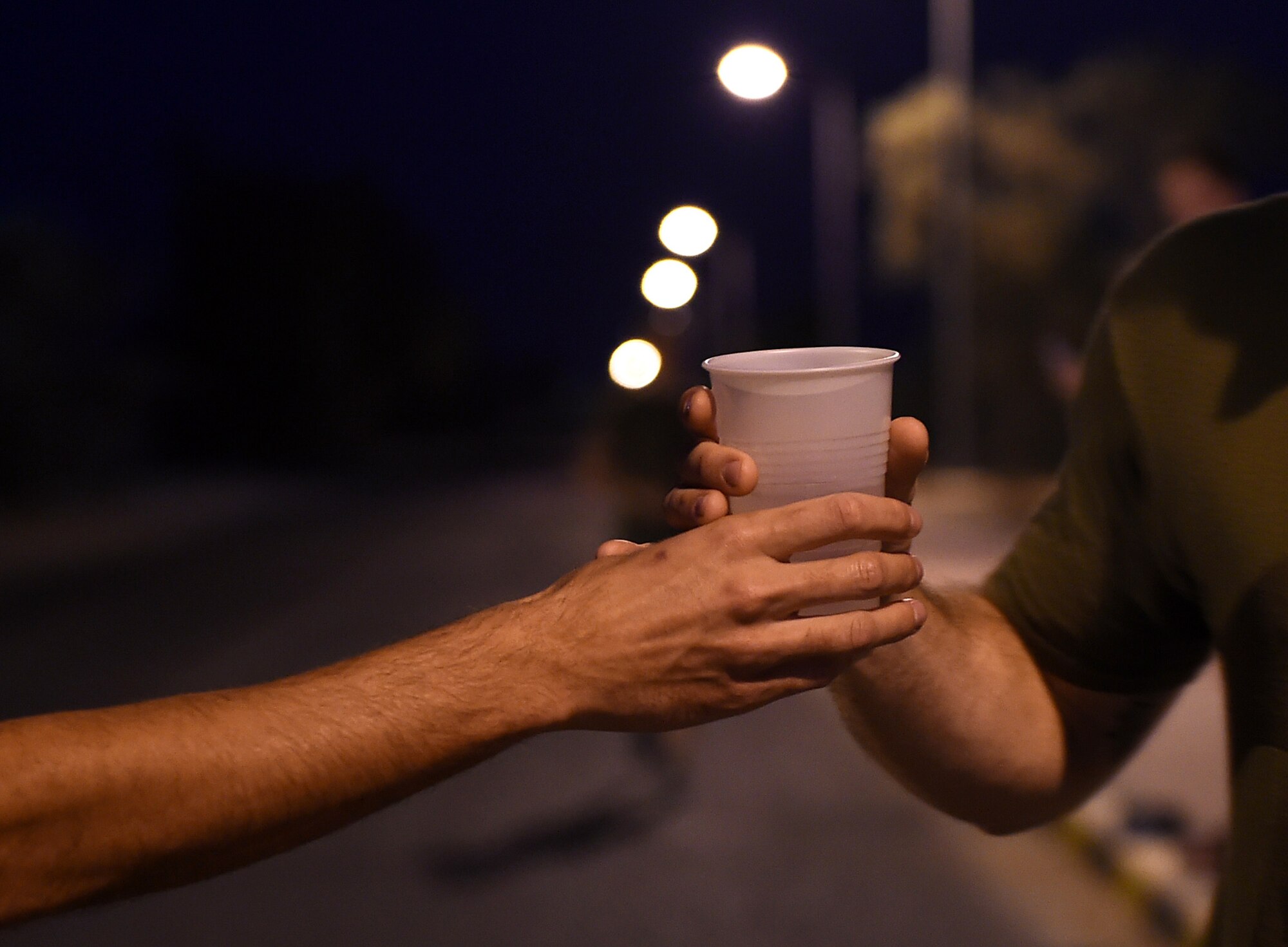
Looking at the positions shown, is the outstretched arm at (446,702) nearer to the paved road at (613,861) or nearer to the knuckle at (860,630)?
the knuckle at (860,630)

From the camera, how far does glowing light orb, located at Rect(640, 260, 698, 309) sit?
33.0 ft

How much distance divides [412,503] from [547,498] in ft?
10.3

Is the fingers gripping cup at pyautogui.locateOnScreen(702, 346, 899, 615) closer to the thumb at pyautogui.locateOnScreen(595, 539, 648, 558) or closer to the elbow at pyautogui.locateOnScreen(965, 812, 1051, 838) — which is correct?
the thumb at pyautogui.locateOnScreen(595, 539, 648, 558)

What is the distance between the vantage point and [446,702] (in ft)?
4.84

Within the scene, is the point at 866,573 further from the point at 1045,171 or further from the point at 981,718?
the point at 1045,171

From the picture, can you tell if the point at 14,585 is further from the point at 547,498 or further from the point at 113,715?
the point at 113,715

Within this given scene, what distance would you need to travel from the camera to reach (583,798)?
22.4 ft

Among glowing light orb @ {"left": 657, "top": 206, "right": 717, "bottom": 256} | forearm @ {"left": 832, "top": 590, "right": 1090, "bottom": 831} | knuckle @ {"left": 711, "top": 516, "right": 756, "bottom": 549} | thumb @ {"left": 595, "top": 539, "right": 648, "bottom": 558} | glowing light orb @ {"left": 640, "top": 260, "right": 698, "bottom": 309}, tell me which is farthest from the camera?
glowing light orb @ {"left": 640, "top": 260, "right": 698, "bottom": 309}

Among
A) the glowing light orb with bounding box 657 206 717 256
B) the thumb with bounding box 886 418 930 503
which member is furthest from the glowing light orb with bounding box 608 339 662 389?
the thumb with bounding box 886 418 930 503

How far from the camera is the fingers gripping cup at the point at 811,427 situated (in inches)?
56.8

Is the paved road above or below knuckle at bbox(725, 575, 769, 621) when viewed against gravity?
below

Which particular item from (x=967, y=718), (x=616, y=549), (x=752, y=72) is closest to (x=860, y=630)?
(x=616, y=549)

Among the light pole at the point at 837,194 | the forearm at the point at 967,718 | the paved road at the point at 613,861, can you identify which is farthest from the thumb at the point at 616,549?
the light pole at the point at 837,194

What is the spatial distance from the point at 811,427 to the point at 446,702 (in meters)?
0.53
